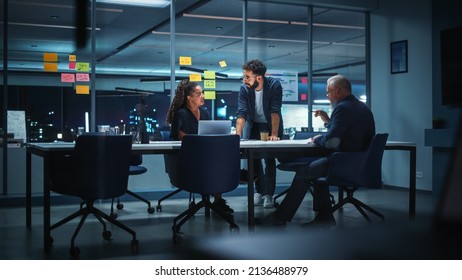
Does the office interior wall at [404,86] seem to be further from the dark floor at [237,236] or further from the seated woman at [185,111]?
the seated woman at [185,111]

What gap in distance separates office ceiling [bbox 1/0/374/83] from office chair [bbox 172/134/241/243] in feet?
7.48

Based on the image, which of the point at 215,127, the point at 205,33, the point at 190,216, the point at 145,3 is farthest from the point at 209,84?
A: the point at 190,216

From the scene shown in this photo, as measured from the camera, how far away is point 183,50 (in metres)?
5.88

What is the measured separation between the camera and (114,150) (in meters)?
2.90

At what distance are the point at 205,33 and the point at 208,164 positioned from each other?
12.5 feet

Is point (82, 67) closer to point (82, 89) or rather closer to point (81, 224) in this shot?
point (82, 89)

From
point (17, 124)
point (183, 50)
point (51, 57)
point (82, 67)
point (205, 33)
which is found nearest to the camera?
point (17, 124)

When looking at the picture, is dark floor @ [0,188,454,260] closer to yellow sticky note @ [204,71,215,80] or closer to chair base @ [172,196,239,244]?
chair base @ [172,196,239,244]

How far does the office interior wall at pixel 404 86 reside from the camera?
4.62 meters

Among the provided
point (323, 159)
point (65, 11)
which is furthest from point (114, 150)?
point (65, 11)

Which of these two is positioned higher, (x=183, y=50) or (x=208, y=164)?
(x=183, y=50)

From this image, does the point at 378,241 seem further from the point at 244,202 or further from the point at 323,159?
the point at 244,202

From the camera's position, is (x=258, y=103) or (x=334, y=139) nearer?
(x=334, y=139)

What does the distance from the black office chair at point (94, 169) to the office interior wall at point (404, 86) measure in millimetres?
2436
